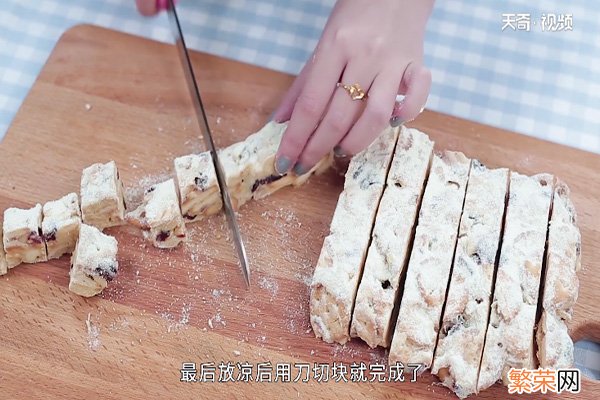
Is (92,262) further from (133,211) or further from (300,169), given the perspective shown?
(300,169)

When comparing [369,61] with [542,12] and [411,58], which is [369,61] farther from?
[542,12]

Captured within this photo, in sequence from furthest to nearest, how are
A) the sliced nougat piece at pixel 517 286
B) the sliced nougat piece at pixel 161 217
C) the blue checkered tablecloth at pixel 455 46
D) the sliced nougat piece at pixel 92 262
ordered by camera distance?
the blue checkered tablecloth at pixel 455 46
the sliced nougat piece at pixel 161 217
the sliced nougat piece at pixel 92 262
the sliced nougat piece at pixel 517 286

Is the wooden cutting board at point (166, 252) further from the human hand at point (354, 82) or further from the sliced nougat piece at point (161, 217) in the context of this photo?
the human hand at point (354, 82)

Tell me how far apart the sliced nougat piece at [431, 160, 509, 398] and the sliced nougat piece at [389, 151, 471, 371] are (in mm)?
29

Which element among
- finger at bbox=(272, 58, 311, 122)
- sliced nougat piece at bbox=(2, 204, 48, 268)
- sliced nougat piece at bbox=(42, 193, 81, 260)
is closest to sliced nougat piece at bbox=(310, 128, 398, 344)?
finger at bbox=(272, 58, 311, 122)

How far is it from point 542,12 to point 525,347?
6.04ft

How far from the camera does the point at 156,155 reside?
Result: 3.14m

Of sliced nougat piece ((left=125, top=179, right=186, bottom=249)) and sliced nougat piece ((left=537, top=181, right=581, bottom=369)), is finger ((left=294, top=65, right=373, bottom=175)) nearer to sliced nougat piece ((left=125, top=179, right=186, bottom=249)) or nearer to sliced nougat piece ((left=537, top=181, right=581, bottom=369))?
sliced nougat piece ((left=125, top=179, right=186, bottom=249))

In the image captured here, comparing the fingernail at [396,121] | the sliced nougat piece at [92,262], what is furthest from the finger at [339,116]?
the sliced nougat piece at [92,262]

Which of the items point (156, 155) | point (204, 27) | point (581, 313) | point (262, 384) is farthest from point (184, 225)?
point (581, 313)

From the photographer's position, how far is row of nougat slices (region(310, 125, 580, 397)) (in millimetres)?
2609

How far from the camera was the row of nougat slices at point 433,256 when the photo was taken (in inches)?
103

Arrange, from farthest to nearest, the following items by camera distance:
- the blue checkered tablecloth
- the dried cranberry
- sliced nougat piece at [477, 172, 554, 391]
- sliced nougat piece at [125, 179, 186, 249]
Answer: the blue checkered tablecloth < the dried cranberry < sliced nougat piece at [125, 179, 186, 249] < sliced nougat piece at [477, 172, 554, 391]

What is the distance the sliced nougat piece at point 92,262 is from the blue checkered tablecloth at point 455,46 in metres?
0.92
